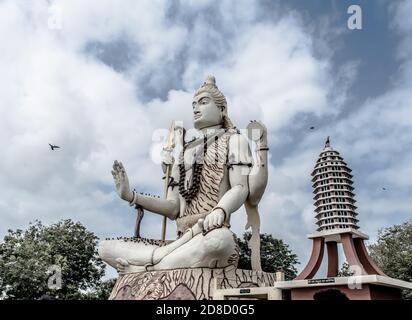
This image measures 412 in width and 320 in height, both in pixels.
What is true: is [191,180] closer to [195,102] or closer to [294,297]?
[195,102]

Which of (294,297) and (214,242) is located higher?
(214,242)

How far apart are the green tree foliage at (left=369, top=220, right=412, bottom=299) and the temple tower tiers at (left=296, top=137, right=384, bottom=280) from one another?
897 cm

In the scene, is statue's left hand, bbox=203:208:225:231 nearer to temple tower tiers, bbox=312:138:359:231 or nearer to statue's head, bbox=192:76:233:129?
temple tower tiers, bbox=312:138:359:231

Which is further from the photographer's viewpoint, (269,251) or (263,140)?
(269,251)

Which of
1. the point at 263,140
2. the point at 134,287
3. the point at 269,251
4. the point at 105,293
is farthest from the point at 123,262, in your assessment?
the point at 269,251

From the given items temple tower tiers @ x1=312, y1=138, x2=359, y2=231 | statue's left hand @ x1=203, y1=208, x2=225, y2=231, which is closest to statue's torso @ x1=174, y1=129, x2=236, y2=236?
statue's left hand @ x1=203, y1=208, x2=225, y2=231

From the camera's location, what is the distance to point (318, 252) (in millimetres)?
6230

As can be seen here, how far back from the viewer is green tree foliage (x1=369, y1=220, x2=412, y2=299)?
14508 millimetres

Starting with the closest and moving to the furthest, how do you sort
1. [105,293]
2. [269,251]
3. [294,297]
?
[294,297], [105,293], [269,251]

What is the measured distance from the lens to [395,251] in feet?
54.4

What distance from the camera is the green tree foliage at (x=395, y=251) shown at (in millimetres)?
14508

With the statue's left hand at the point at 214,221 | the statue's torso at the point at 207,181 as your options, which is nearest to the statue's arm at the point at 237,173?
the statue's torso at the point at 207,181
